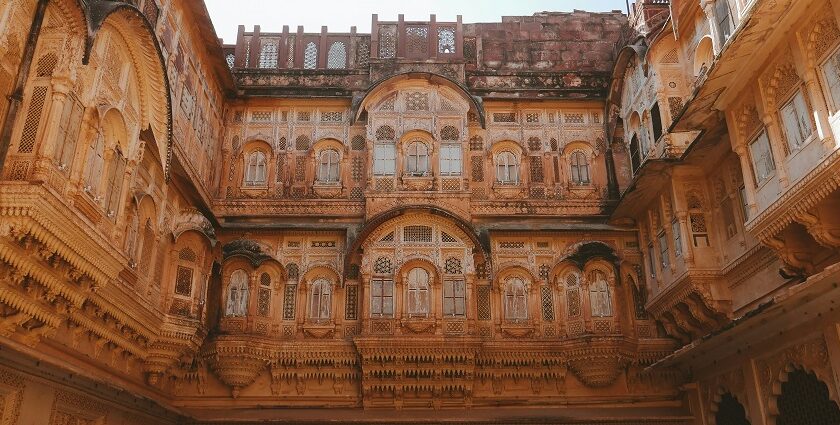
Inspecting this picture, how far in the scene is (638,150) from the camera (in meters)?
15.3

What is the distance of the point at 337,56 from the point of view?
1797 centimetres

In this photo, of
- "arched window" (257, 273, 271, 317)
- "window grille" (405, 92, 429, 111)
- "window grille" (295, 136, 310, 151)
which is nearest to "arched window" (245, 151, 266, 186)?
"window grille" (295, 136, 310, 151)

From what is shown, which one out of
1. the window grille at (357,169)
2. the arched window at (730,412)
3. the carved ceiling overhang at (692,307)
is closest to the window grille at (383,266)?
the window grille at (357,169)

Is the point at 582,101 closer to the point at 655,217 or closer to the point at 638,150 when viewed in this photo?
the point at 638,150

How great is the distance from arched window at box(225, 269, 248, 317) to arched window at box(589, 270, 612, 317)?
7536 mm

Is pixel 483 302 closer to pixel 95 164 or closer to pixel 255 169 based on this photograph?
pixel 255 169

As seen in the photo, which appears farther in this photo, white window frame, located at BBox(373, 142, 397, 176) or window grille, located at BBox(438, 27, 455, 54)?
window grille, located at BBox(438, 27, 455, 54)

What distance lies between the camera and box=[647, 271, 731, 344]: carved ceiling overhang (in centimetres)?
1212

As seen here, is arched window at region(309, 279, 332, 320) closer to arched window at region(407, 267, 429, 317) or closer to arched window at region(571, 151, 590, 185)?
arched window at region(407, 267, 429, 317)

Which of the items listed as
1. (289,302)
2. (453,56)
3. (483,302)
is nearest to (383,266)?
(289,302)

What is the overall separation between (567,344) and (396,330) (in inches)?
141

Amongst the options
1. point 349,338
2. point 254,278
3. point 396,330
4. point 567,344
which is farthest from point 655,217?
point 254,278

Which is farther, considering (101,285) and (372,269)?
(372,269)

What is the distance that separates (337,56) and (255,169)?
3863 mm
